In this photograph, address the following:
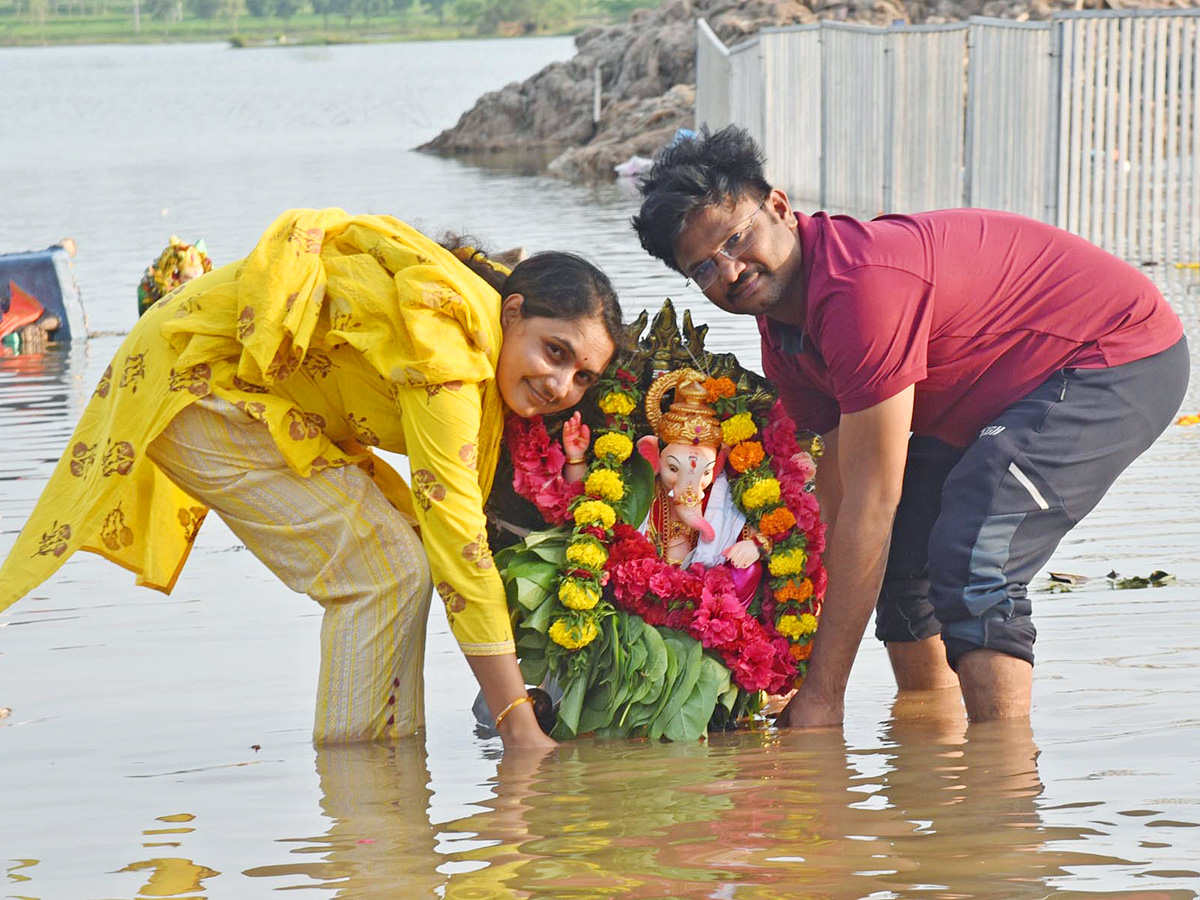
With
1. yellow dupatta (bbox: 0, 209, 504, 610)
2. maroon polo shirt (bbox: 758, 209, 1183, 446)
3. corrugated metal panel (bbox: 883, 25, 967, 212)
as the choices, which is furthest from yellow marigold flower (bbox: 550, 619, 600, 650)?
corrugated metal panel (bbox: 883, 25, 967, 212)

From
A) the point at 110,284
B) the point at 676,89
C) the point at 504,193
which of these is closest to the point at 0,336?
the point at 110,284

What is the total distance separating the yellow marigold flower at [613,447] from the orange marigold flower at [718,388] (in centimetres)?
26

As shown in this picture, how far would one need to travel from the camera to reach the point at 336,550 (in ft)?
14.7

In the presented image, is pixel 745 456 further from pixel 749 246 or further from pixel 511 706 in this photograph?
pixel 511 706

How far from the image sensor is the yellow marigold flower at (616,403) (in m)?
4.61

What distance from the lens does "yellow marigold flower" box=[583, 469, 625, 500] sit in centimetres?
455

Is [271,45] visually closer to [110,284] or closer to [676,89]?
[676,89]

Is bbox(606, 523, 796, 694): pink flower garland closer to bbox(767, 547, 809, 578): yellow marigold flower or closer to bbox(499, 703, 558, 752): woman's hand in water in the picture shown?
bbox(767, 547, 809, 578): yellow marigold flower

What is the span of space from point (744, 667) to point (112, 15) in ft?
450

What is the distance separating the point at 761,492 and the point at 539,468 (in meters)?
0.59

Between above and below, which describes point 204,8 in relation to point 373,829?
above

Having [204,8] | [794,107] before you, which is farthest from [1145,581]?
[204,8]

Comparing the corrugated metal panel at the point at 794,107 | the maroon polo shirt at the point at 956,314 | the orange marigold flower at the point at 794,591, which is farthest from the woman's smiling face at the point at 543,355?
the corrugated metal panel at the point at 794,107

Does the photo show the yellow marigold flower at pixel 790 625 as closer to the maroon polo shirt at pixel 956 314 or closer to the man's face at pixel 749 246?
the maroon polo shirt at pixel 956 314
